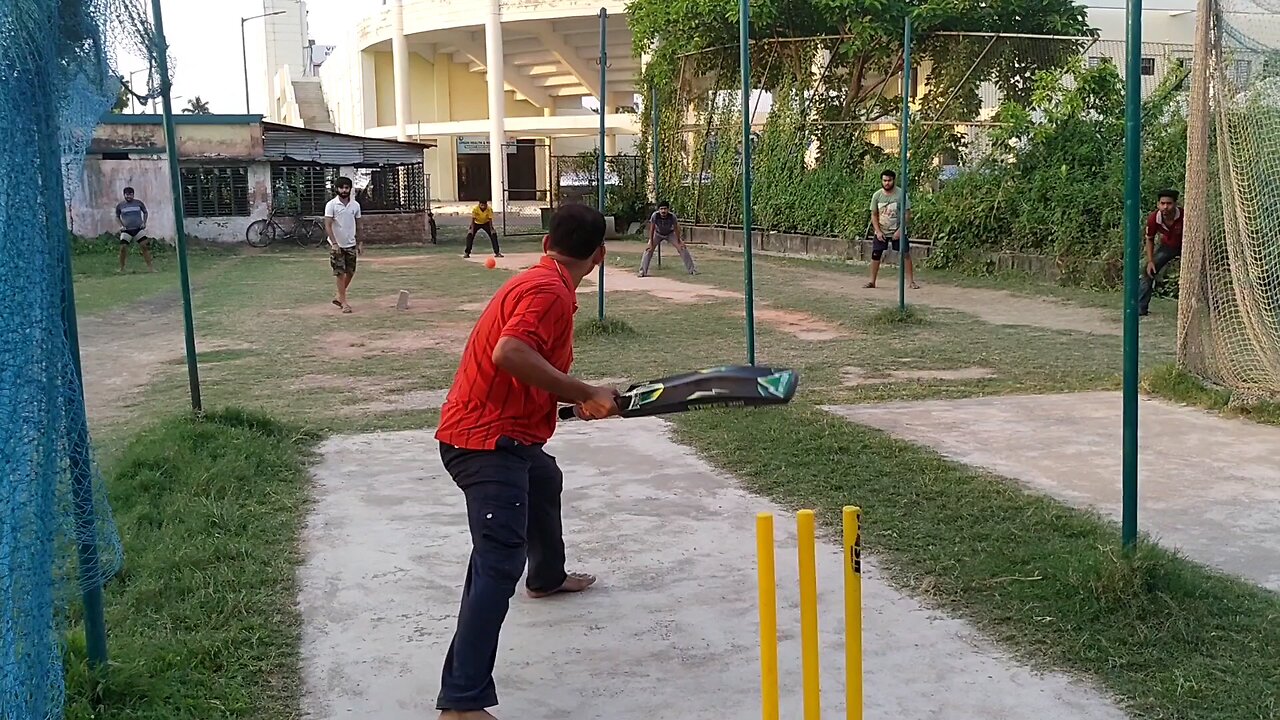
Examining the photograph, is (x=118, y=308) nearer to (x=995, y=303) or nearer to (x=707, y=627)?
(x=995, y=303)

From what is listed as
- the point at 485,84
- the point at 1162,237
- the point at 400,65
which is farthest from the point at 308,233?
the point at 485,84

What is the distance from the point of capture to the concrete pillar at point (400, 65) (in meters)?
46.0

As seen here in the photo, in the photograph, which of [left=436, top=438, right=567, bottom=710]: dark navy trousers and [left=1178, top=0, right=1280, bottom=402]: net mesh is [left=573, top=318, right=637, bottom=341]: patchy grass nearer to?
[left=1178, top=0, right=1280, bottom=402]: net mesh

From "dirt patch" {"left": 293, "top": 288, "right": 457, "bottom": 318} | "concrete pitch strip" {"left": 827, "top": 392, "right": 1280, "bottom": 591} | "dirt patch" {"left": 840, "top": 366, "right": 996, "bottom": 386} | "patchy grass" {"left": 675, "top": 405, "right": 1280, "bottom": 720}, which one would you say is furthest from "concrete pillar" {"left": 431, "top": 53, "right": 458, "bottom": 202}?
"patchy grass" {"left": 675, "top": 405, "right": 1280, "bottom": 720}

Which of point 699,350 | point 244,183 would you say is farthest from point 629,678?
point 244,183

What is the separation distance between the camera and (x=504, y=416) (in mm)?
3590

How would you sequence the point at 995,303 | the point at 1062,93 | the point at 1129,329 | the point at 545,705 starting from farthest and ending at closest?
the point at 1062,93, the point at 995,303, the point at 1129,329, the point at 545,705

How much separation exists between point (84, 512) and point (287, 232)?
25000 mm

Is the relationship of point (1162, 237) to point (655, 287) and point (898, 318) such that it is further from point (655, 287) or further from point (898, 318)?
point (655, 287)

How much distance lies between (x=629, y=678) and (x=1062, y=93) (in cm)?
1519

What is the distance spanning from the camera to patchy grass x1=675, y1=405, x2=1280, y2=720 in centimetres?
371

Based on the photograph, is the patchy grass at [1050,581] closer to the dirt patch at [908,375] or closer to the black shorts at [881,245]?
the dirt patch at [908,375]

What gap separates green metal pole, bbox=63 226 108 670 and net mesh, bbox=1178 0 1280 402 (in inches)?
263

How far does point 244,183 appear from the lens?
27.2 metres
